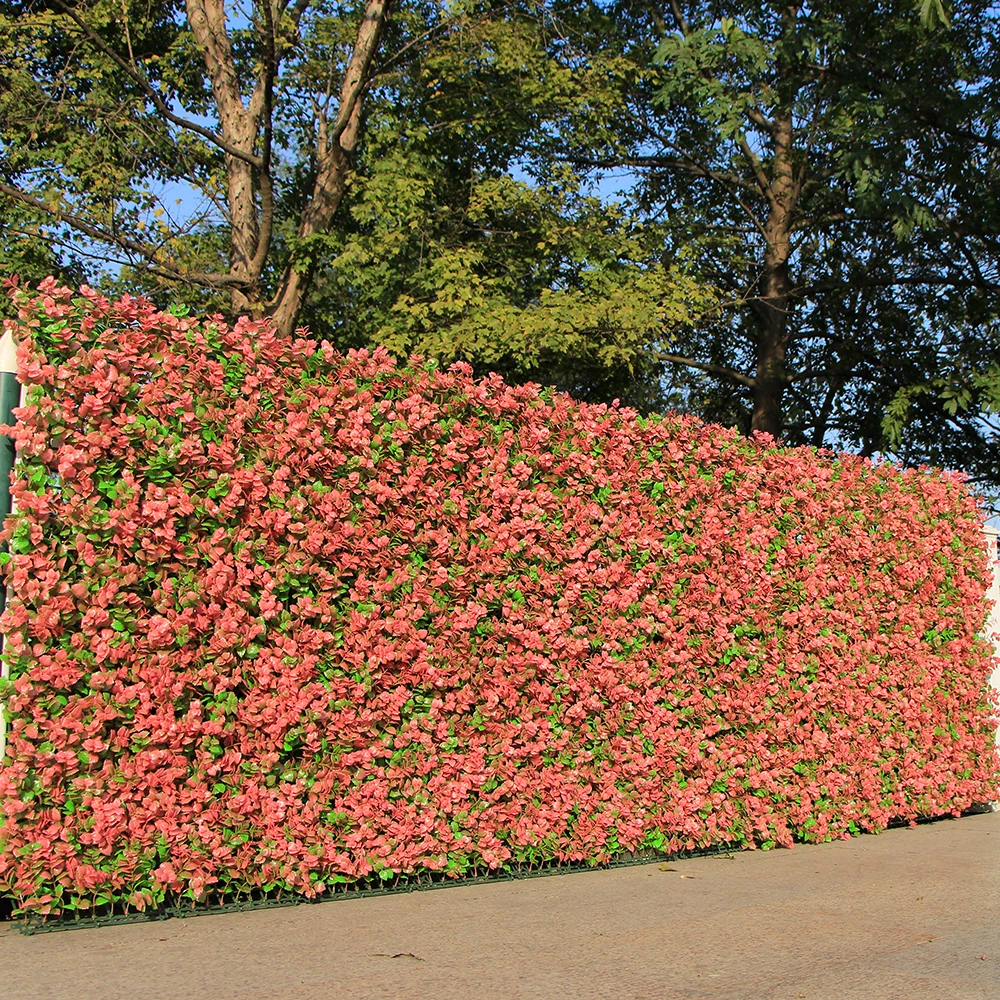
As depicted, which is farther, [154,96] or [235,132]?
[235,132]

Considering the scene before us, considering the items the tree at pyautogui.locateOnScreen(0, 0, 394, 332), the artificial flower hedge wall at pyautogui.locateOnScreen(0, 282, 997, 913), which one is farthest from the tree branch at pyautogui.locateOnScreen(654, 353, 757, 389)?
the artificial flower hedge wall at pyautogui.locateOnScreen(0, 282, 997, 913)

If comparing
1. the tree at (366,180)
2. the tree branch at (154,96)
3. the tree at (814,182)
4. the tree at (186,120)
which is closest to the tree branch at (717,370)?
the tree at (814,182)

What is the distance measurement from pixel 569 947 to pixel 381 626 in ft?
6.16

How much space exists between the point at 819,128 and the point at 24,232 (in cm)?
1110

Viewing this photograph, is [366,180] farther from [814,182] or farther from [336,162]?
[814,182]

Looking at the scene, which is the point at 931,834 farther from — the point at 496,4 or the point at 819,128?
the point at 496,4

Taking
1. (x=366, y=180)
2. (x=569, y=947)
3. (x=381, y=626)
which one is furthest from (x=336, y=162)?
(x=569, y=947)

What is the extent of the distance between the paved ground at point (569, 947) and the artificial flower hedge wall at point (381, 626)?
393 mm

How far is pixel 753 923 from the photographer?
5543mm

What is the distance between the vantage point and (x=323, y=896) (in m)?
5.86

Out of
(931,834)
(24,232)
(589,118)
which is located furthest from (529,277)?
(931,834)

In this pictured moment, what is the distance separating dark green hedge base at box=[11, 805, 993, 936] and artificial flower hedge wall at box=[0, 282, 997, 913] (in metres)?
0.08

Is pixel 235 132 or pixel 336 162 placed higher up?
pixel 235 132

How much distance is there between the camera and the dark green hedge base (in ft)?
16.7
